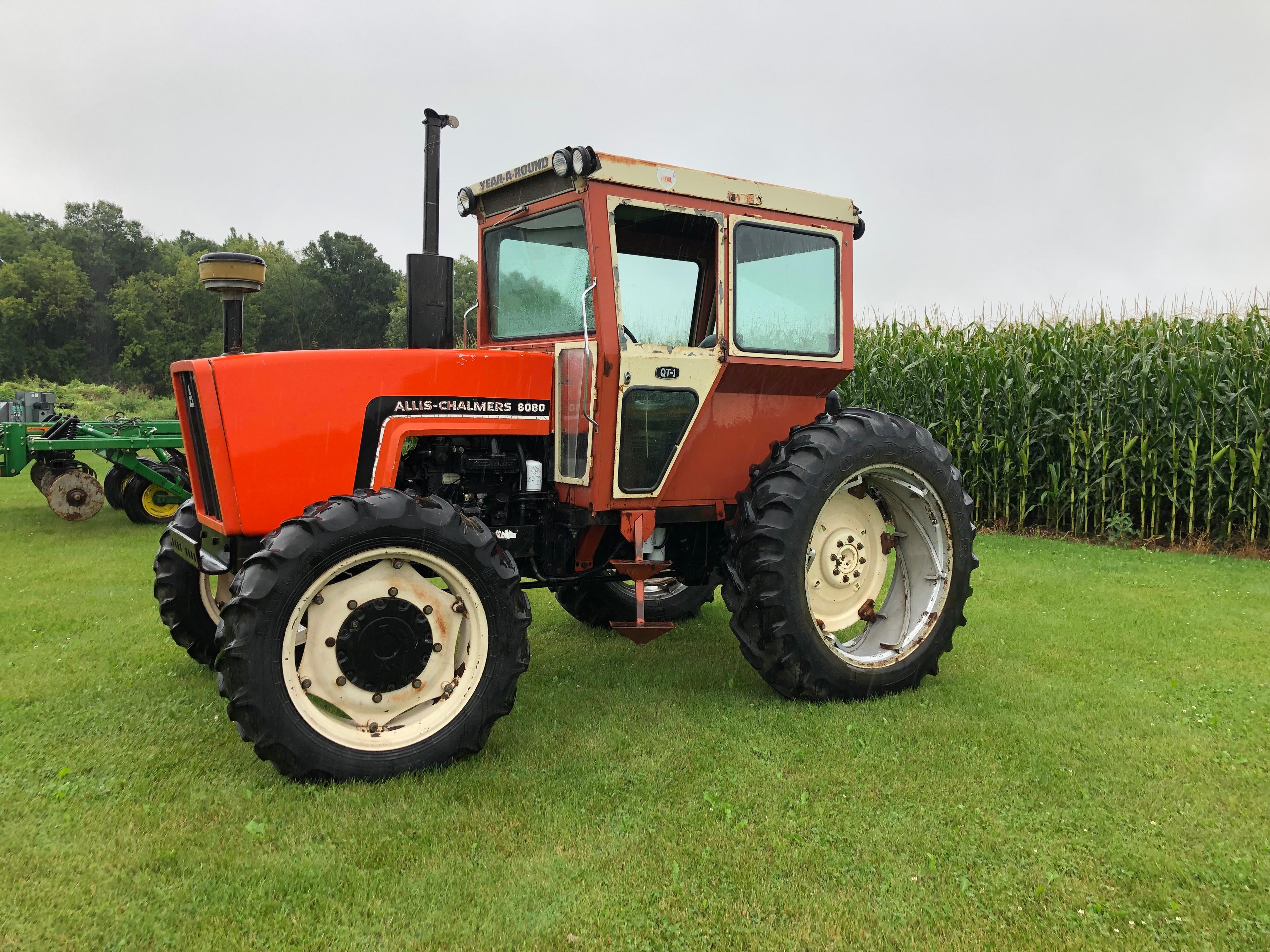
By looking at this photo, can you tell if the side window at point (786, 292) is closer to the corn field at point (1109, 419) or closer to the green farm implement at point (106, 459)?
the corn field at point (1109, 419)

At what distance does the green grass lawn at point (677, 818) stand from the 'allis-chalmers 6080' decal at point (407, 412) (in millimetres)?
1284

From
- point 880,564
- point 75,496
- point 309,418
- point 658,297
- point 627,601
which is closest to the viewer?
point 309,418

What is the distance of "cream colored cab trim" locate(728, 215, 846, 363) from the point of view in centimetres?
434

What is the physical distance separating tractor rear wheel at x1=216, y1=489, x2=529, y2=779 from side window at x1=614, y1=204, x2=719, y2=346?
1384mm

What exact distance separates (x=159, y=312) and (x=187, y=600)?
43411 millimetres

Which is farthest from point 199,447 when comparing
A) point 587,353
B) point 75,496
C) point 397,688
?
point 75,496

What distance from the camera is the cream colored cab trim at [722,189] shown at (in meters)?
4.01

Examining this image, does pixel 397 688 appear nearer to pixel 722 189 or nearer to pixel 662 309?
pixel 662 309

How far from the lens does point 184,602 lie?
15.3ft

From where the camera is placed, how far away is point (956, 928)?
8.55 feet

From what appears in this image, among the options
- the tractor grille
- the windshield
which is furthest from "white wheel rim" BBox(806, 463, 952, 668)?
the tractor grille

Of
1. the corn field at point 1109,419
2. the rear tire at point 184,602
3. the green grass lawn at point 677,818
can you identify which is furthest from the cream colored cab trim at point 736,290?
the corn field at point 1109,419

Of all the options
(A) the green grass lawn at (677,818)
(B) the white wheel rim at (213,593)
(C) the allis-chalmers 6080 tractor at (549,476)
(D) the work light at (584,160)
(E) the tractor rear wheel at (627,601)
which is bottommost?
(A) the green grass lawn at (677,818)

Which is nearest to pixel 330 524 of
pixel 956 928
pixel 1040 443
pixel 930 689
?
pixel 956 928
